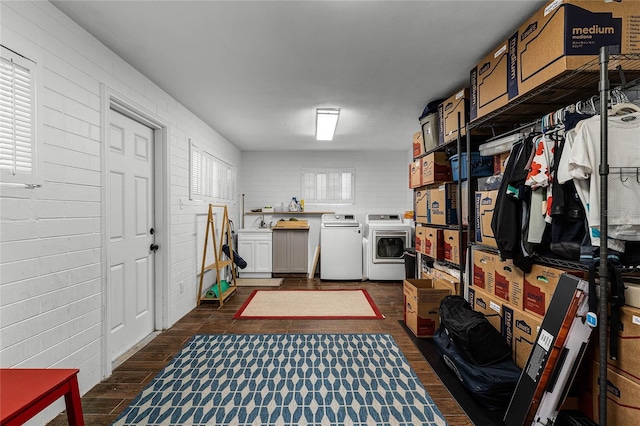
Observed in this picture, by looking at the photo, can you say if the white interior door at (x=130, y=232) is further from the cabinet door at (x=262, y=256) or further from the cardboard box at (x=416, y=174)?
the cardboard box at (x=416, y=174)

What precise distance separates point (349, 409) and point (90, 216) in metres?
2.11

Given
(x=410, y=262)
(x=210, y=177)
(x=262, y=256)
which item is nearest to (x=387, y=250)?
(x=410, y=262)

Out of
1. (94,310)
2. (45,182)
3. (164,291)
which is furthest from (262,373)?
(45,182)

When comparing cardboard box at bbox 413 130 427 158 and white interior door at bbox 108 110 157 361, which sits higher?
cardboard box at bbox 413 130 427 158

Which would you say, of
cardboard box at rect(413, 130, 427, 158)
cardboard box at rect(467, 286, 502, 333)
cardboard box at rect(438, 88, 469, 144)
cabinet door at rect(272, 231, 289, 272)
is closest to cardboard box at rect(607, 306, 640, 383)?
cardboard box at rect(467, 286, 502, 333)

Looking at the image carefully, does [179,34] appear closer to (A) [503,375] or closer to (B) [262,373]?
(B) [262,373]

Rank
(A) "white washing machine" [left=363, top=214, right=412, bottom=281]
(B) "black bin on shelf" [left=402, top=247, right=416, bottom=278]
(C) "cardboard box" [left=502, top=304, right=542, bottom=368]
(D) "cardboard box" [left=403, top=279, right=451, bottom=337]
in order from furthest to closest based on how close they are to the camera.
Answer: (A) "white washing machine" [left=363, top=214, right=412, bottom=281]
(B) "black bin on shelf" [left=402, top=247, right=416, bottom=278]
(D) "cardboard box" [left=403, top=279, right=451, bottom=337]
(C) "cardboard box" [left=502, top=304, right=542, bottom=368]

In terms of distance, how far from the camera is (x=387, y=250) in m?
5.09

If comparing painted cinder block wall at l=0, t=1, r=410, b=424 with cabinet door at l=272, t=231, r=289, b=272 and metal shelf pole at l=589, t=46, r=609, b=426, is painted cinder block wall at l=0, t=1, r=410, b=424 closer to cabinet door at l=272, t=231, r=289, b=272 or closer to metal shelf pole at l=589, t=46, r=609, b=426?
metal shelf pole at l=589, t=46, r=609, b=426

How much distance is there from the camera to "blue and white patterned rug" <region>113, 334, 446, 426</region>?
5.74ft

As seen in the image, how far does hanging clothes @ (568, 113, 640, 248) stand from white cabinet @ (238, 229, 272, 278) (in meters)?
4.53

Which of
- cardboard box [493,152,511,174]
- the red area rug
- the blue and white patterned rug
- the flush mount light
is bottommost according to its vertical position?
the blue and white patterned rug

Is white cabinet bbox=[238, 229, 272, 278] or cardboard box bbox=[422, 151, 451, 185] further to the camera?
white cabinet bbox=[238, 229, 272, 278]

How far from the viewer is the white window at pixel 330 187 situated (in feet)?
20.0
